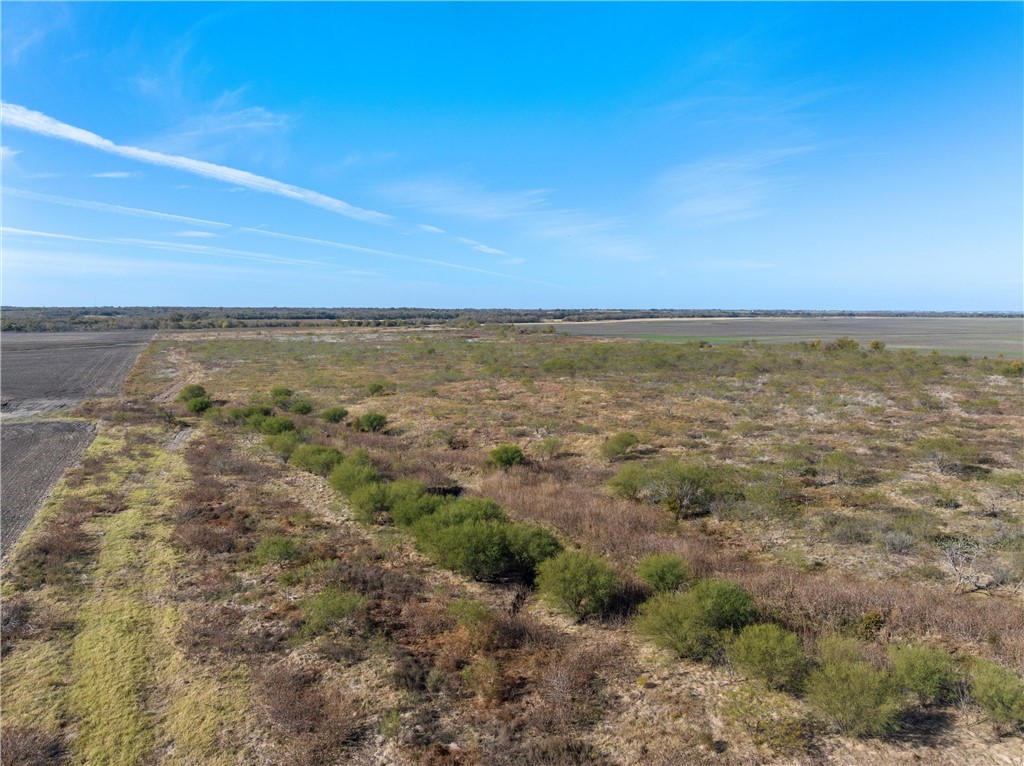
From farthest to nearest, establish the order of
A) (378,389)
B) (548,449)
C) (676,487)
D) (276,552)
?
(378,389) → (548,449) → (676,487) → (276,552)

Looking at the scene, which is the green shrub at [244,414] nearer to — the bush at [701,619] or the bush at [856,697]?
the bush at [701,619]

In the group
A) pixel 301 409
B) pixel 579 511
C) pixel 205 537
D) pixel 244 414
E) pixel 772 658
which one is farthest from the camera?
pixel 301 409

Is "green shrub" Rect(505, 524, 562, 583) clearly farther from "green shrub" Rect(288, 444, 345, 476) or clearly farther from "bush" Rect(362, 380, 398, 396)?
"bush" Rect(362, 380, 398, 396)

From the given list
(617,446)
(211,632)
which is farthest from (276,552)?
(617,446)

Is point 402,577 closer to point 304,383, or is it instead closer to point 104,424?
point 104,424

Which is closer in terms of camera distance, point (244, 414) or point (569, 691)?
point (569, 691)

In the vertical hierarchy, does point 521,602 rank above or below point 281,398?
below

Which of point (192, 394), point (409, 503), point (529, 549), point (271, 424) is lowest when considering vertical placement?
point (529, 549)

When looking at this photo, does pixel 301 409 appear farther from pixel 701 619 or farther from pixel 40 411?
pixel 701 619
